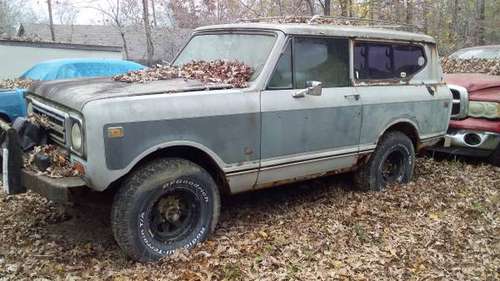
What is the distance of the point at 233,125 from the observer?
4.29 meters

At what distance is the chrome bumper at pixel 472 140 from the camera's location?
687cm

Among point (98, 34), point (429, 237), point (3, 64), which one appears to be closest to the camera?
point (429, 237)

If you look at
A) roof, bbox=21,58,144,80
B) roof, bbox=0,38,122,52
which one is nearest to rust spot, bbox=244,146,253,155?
roof, bbox=21,58,144,80

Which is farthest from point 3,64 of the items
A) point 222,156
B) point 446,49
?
point 446,49

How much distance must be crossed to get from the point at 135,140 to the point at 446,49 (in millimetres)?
23955

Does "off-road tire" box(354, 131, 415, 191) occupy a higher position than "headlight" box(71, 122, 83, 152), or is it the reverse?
"headlight" box(71, 122, 83, 152)

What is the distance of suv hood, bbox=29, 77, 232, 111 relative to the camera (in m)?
3.85

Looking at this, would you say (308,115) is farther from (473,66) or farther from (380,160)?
(473,66)

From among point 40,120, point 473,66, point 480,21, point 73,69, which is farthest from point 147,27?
point 480,21

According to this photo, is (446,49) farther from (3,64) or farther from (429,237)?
(429,237)

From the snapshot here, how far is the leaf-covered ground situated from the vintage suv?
0.32 metres

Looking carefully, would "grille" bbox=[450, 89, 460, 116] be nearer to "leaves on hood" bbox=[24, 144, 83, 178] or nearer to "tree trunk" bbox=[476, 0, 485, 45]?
"leaves on hood" bbox=[24, 144, 83, 178]

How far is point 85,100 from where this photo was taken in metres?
3.71

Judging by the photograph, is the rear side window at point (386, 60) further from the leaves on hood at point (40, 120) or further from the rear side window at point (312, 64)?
the leaves on hood at point (40, 120)
